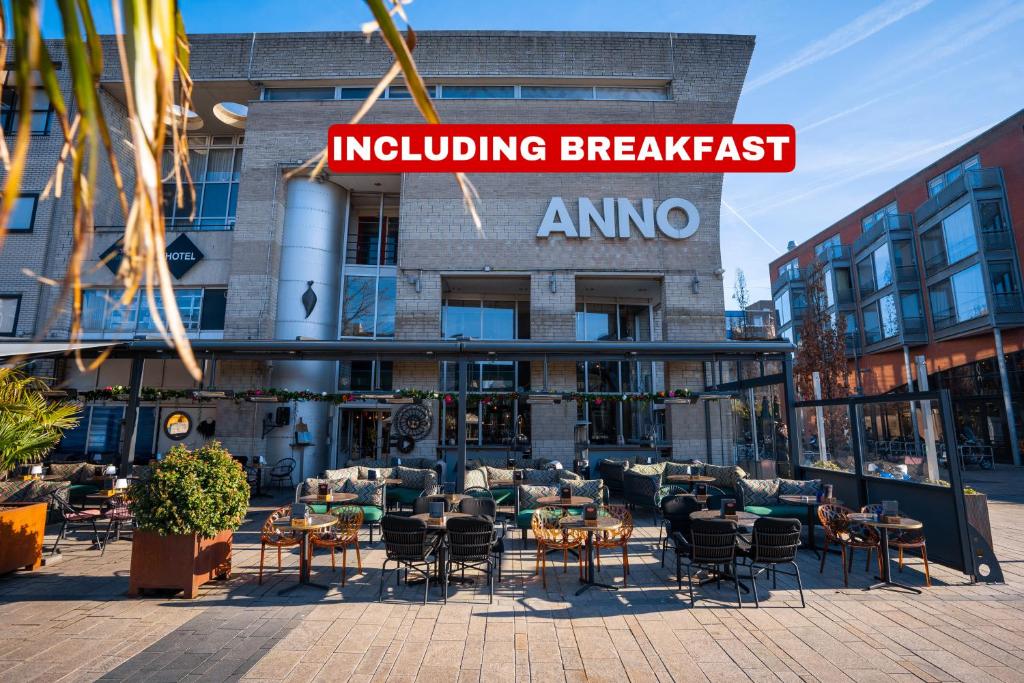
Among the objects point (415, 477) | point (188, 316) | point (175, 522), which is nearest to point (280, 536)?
point (175, 522)

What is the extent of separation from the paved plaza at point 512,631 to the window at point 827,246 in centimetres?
2934

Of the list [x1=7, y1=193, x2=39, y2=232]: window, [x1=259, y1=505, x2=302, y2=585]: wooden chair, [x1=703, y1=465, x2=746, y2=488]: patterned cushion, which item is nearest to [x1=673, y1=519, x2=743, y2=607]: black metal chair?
[x1=259, y1=505, x2=302, y2=585]: wooden chair

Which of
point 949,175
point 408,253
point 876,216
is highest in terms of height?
point 876,216

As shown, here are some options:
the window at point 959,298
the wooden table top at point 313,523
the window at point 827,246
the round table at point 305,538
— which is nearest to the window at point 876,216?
the window at point 827,246

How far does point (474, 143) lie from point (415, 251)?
22.1ft

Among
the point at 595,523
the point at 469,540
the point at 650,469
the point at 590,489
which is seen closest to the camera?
the point at 469,540

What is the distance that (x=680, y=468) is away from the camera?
12641mm

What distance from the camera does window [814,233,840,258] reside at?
32.7m

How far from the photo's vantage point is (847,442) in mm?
9844

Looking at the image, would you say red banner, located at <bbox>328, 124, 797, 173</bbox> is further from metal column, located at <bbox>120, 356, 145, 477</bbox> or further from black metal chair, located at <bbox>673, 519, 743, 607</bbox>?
metal column, located at <bbox>120, 356, 145, 477</bbox>

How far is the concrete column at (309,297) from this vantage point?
623 inches

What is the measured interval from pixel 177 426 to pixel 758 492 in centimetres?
1535

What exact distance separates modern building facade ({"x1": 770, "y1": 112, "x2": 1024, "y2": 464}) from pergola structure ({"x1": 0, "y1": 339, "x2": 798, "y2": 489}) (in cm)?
1231

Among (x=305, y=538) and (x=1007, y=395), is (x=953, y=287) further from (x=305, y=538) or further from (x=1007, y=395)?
(x=305, y=538)
